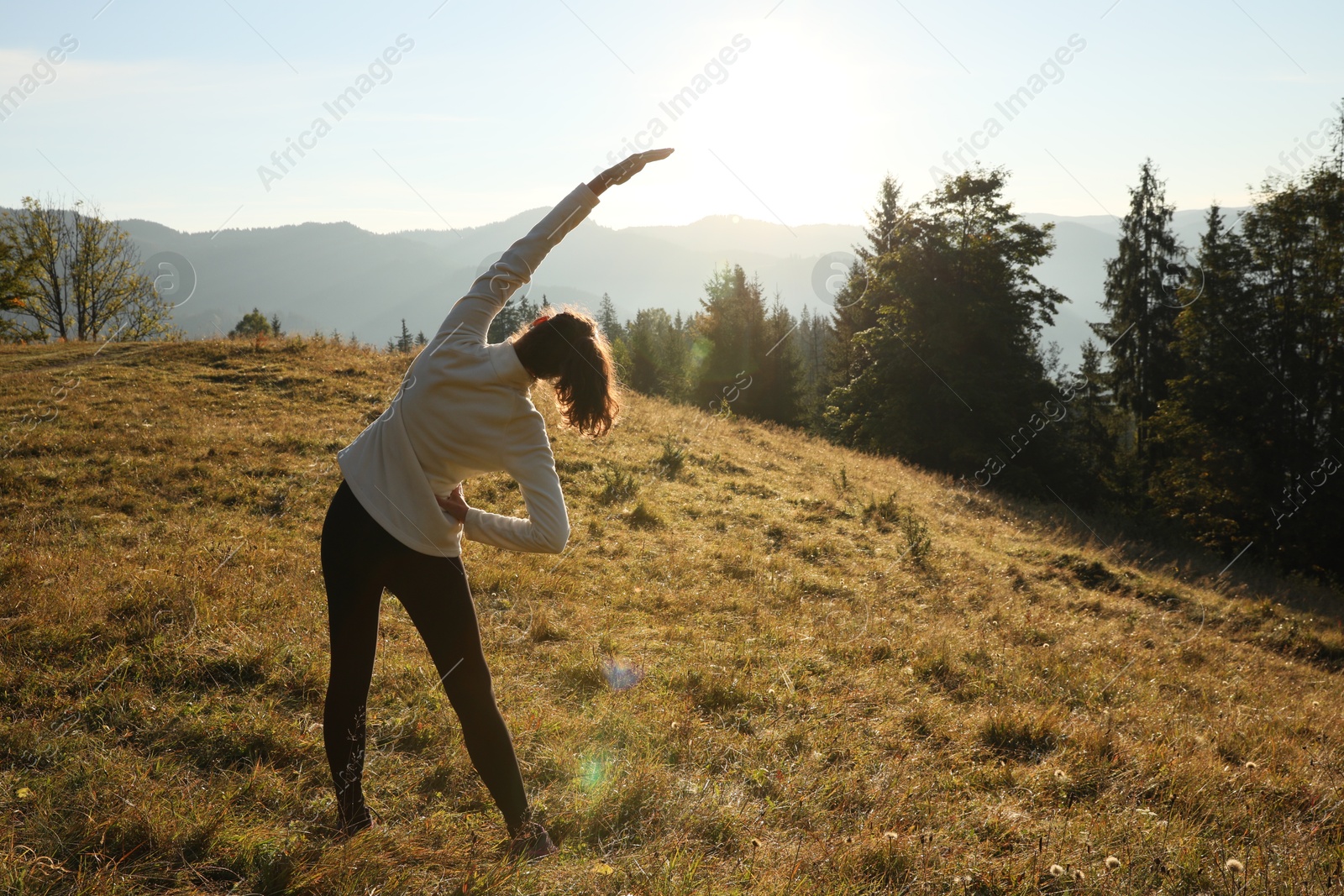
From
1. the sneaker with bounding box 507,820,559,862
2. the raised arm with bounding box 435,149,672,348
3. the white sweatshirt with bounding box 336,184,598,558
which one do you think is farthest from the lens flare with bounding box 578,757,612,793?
the raised arm with bounding box 435,149,672,348

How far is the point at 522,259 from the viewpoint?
2686mm

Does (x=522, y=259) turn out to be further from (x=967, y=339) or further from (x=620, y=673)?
Answer: (x=967, y=339)

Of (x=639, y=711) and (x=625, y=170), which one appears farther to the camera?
(x=639, y=711)

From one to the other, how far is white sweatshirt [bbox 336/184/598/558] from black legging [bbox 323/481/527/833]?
9cm

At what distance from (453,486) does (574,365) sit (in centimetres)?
62

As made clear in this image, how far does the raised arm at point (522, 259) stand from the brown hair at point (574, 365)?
198 millimetres

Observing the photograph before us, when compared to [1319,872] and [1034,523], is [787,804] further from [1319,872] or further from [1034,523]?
[1034,523]

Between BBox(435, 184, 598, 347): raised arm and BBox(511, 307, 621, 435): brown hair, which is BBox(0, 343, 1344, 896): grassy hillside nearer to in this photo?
BBox(511, 307, 621, 435): brown hair

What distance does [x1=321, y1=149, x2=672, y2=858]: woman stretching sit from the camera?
7.62ft

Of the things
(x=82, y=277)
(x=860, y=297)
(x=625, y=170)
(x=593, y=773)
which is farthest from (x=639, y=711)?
(x=82, y=277)

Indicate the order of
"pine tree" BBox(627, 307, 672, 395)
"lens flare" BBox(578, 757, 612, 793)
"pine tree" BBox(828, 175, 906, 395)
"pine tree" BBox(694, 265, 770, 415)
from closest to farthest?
"lens flare" BBox(578, 757, 612, 793) → "pine tree" BBox(828, 175, 906, 395) → "pine tree" BBox(694, 265, 770, 415) → "pine tree" BBox(627, 307, 672, 395)

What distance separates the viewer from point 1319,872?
120 inches

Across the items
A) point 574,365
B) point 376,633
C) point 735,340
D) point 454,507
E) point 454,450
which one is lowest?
point 376,633

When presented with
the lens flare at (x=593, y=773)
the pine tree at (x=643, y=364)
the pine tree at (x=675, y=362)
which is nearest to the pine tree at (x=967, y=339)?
the pine tree at (x=643, y=364)
